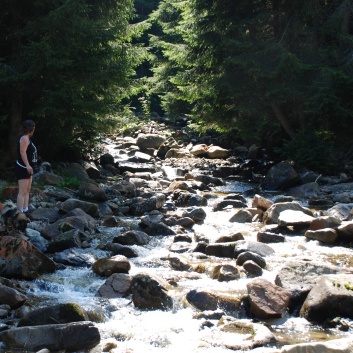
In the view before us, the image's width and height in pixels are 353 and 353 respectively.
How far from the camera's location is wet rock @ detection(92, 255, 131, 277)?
7504 mm

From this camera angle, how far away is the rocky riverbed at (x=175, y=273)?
553cm

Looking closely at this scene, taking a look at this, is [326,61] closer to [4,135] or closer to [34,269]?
[4,135]

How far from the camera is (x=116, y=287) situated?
6863 mm

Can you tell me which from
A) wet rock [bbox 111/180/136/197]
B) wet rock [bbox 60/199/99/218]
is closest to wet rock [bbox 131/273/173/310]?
wet rock [bbox 60/199/99/218]

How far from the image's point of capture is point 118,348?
5.32m

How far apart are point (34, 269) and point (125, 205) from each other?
581 cm

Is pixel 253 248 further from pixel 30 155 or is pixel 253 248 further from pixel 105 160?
pixel 105 160

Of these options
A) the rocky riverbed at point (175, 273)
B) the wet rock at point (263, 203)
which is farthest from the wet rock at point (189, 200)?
the wet rock at point (263, 203)

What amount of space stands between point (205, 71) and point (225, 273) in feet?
46.4

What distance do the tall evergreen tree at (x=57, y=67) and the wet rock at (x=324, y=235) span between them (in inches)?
268

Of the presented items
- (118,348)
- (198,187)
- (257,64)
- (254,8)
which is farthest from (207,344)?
(254,8)

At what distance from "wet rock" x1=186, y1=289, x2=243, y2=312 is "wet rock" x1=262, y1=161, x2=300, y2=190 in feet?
31.6

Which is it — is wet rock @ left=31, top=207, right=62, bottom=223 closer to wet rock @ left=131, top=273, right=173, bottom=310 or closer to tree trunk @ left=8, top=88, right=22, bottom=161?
tree trunk @ left=8, top=88, right=22, bottom=161

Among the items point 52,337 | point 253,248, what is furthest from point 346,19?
point 52,337
